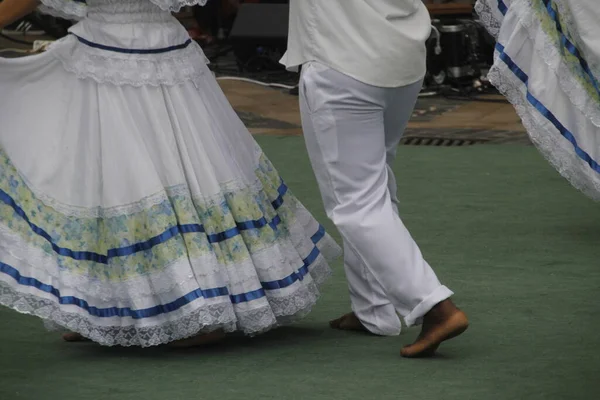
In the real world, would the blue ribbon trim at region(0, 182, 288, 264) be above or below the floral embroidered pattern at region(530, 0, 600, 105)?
below

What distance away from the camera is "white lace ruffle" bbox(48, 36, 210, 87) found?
3926mm

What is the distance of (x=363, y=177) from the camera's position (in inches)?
150

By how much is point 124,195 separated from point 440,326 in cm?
96

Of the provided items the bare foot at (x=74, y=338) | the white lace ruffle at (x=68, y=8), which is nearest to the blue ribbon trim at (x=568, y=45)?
the white lace ruffle at (x=68, y=8)

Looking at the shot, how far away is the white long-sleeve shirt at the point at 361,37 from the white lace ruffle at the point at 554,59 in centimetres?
40

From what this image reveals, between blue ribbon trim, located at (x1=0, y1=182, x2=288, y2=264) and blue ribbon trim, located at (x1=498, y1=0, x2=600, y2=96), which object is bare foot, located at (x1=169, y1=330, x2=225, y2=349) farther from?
blue ribbon trim, located at (x1=498, y1=0, x2=600, y2=96)

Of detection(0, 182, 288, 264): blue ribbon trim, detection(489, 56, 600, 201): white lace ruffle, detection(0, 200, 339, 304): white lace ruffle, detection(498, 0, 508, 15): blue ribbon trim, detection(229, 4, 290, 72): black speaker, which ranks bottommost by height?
detection(229, 4, 290, 72): black speaker

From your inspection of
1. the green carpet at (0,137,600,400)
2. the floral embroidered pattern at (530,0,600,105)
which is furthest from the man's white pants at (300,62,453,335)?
the floral embroidered pattern at (530,0,600,105)

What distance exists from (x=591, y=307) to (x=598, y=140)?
49.5 inches

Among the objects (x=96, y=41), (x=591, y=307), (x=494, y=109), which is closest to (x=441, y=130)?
(x=494, y=109)

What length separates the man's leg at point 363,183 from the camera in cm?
374

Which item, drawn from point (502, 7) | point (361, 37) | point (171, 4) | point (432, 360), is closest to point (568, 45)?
point (502, 7)

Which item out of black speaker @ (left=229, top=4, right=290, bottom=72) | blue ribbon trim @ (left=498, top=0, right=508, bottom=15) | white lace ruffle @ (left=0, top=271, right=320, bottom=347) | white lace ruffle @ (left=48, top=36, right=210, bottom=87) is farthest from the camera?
black speaker @ (left=229, top=4, right=290, bottom=72)

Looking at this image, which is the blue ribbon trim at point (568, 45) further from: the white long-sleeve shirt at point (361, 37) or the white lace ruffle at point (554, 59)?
the white long-sleeve shirt at point (361, 37)
